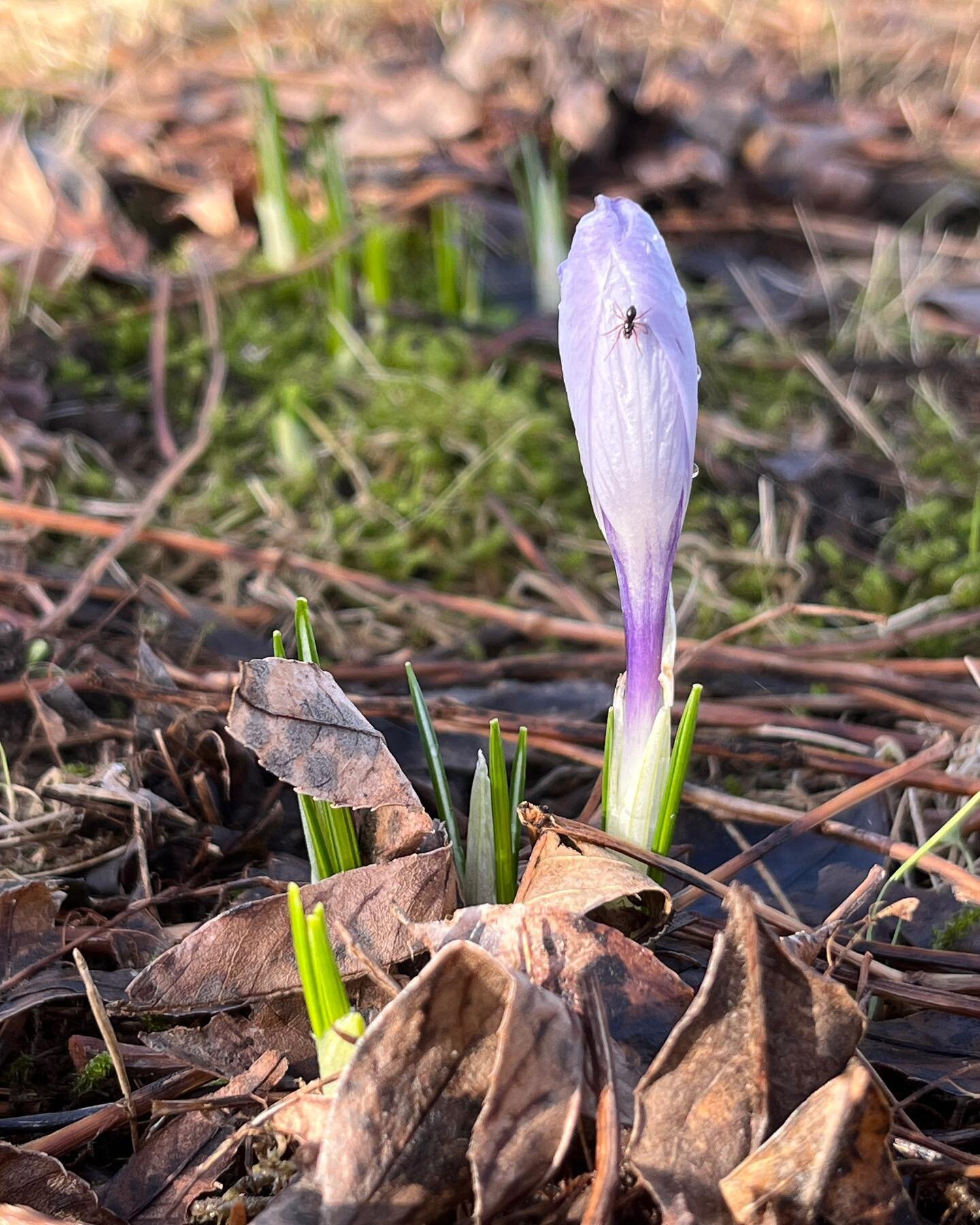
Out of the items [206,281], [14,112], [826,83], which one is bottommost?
[206,281]

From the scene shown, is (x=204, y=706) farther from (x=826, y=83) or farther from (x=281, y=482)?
(x=826, y=83)

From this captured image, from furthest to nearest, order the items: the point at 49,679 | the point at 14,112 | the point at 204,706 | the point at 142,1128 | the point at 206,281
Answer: the point at 14,112, the point at 206,281, the point at 49,679, the point at 204,706, the point at 142,1128

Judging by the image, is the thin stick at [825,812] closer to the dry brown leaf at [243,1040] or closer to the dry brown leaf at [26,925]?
the dry brown leaf at [243,1040]

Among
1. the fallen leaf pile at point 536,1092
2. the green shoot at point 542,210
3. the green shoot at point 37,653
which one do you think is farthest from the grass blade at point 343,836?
the green shoot at point 542,210

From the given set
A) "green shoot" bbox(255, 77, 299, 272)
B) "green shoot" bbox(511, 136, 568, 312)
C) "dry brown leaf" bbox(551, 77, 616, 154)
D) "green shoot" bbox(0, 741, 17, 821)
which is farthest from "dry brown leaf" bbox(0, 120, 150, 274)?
"green shoot" bbox(0, 741, 17, 821)

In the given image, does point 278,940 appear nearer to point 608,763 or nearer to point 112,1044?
point 112,1044

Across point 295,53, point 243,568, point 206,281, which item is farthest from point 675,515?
point 295,53

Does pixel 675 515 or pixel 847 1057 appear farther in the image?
pixel 675 515

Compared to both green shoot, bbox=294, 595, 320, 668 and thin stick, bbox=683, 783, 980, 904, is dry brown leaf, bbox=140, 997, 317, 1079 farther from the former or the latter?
thin stick, bbox=683, 783, 980, 904
